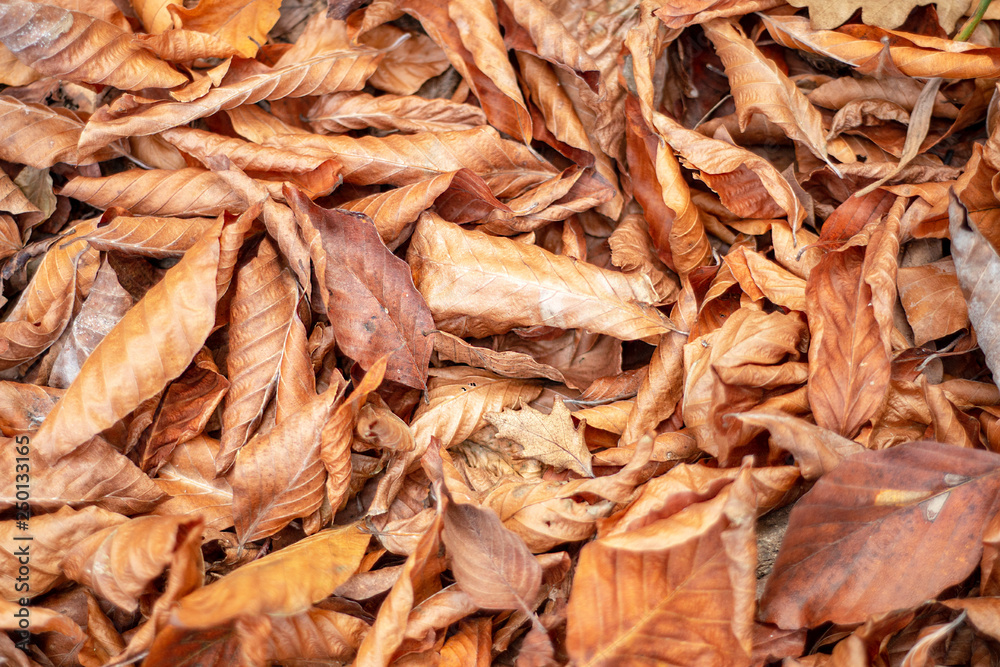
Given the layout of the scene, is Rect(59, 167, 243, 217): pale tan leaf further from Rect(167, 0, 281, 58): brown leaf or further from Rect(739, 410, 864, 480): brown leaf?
Rect(739, 410, 864, 480): brown leaf

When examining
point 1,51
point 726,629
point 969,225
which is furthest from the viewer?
point 1,51

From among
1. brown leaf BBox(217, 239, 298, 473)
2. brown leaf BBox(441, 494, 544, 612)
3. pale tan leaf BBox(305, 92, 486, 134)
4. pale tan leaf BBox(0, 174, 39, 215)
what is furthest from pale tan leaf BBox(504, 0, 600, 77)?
pale tan leaf BBox(0, 174, 39, 215)

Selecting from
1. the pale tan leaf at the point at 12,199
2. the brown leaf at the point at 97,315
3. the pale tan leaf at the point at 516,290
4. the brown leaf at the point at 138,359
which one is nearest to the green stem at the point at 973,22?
the pale tan leaf at the point at 516,290

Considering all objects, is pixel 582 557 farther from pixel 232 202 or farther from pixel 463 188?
pixel 232 202

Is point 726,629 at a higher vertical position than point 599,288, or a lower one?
lower

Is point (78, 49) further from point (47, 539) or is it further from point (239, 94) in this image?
point (47, 539)

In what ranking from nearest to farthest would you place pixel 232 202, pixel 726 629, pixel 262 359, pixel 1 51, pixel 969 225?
pixel 726 629 < pixel 969 225 < pixel 262 359 < pixel 232 202 < pixel 1 51

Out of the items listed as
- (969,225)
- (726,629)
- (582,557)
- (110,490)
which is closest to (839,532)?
(726,629)
